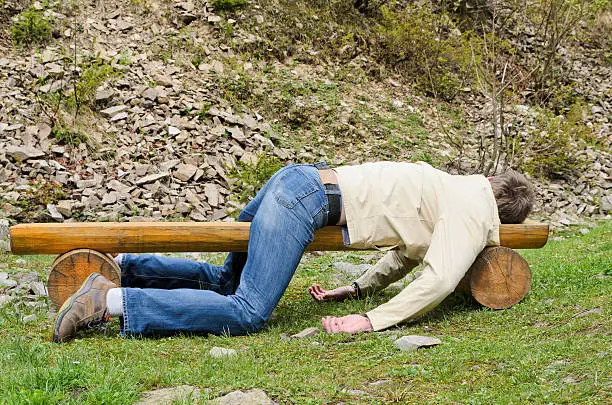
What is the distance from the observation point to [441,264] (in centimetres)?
439

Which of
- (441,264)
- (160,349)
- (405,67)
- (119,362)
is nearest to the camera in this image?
(119,362)

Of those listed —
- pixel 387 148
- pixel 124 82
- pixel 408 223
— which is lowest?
pixel 387 148

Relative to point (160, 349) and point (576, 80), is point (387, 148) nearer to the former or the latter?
point (576, 80)

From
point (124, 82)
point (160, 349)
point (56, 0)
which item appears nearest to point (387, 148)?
point (124, 82)

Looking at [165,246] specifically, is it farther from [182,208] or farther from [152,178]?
[152,178]

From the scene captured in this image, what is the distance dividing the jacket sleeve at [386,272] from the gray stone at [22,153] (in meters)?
5.59

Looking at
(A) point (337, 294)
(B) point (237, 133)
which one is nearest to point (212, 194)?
(B) point (237, 133)

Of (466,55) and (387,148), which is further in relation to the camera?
(466,55)

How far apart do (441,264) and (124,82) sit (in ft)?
25.5

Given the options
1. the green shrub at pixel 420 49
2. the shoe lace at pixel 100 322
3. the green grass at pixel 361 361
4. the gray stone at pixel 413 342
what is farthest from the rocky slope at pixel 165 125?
the gray stone at pixel 413 342

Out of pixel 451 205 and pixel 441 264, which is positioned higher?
pixel 451 205

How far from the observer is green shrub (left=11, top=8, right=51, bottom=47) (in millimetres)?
11195

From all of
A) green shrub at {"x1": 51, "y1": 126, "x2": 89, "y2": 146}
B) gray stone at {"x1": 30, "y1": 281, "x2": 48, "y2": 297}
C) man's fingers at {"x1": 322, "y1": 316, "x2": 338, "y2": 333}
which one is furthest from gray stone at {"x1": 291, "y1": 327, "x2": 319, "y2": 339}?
green shrub at {"x1": 51, "y1": 126, "x2": 89, "y2": 146}

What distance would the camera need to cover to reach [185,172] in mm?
9727
